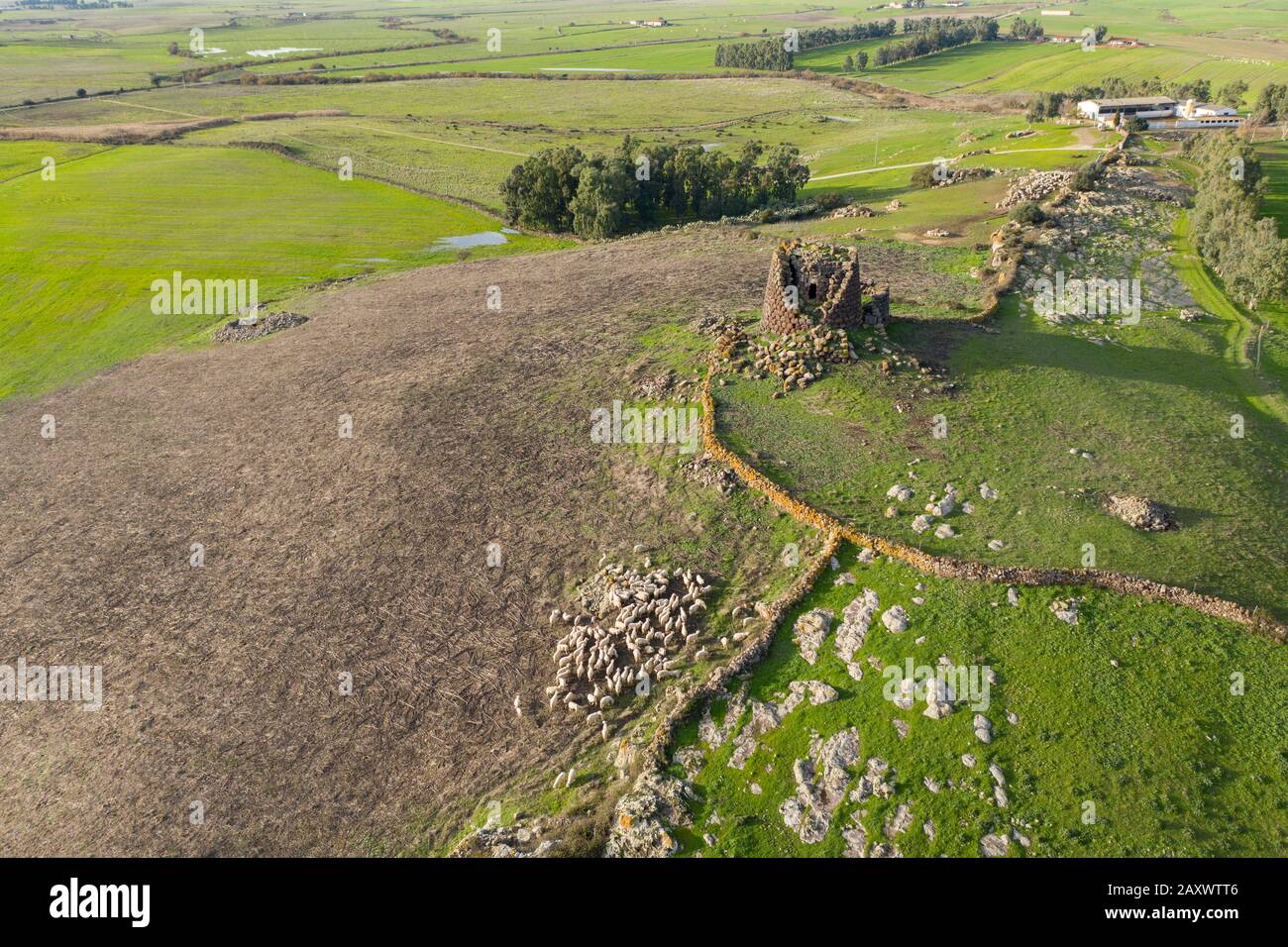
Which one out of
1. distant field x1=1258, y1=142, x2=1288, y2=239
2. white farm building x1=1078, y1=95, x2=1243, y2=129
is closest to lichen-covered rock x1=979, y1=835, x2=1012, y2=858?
distant field x1=1258, y1=142, x2=1288, y2=239

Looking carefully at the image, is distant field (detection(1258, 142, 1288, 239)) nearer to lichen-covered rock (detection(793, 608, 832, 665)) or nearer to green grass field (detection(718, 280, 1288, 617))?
green grass field (detection(718, 280, 1288, 617))

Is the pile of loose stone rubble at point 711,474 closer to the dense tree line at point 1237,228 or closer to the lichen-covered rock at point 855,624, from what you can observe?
the lichen-covered rock at point 855,624

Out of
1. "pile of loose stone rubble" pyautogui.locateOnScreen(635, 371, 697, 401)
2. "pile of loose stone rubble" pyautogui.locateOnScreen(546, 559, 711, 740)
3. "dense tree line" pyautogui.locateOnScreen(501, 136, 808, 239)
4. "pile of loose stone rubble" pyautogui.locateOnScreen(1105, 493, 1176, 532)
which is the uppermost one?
"dense tree line" pyautogui.locateOnScreen(501, 136, 808, 239)

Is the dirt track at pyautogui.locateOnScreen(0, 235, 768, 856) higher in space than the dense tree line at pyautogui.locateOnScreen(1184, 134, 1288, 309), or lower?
lower

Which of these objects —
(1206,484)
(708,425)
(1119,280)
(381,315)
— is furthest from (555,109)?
(1206,484)
